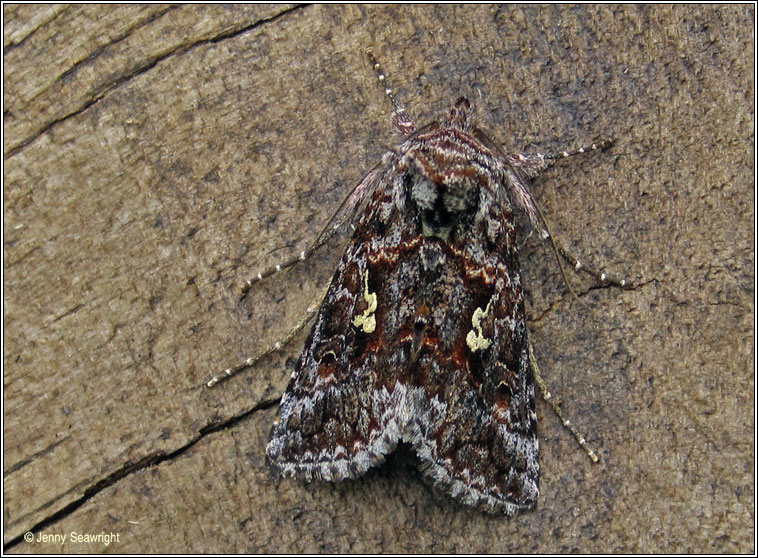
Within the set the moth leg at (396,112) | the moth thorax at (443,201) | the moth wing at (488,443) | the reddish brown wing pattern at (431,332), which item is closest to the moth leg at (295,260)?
the reddish brown wing pattern at (431,332)

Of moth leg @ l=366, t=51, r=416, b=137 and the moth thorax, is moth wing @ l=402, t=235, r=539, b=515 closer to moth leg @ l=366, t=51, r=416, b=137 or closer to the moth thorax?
the moth thorax

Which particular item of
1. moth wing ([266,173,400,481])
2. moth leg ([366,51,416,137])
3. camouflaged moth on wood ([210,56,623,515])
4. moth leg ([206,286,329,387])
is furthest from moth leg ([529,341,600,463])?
moth leg ([366,51,416,137])

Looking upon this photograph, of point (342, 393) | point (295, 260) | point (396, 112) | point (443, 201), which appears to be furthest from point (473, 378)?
point (396, 112)

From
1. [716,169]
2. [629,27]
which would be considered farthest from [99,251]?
[716,169]

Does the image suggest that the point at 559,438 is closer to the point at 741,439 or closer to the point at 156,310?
the point at 741,439

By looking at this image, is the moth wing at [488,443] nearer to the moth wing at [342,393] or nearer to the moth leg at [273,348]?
the moth wing at [342,393]
